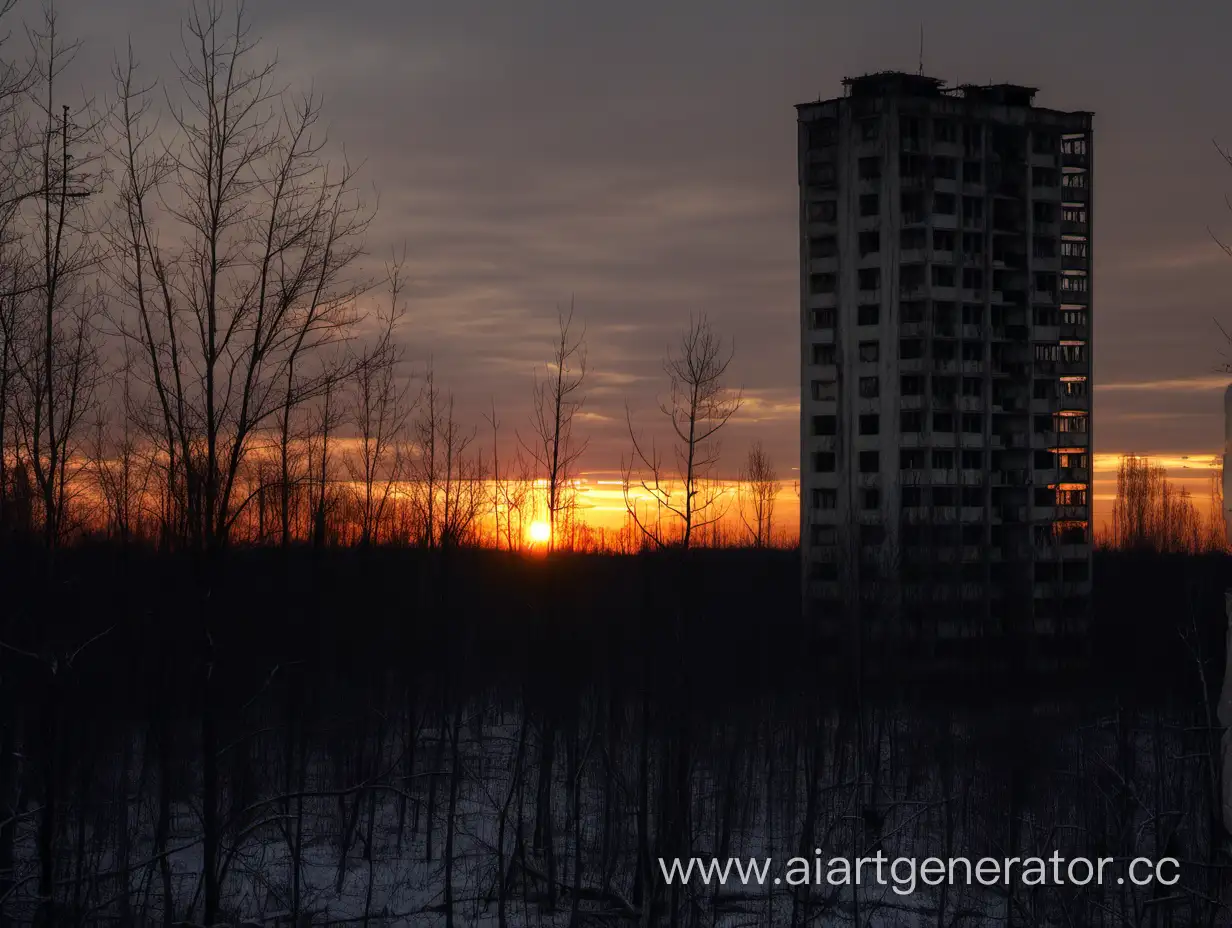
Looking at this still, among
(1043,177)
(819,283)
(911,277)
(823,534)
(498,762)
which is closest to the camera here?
(498,762)

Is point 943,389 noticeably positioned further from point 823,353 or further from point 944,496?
point 823,353

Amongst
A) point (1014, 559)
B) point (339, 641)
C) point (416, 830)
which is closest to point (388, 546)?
point (339, 641)

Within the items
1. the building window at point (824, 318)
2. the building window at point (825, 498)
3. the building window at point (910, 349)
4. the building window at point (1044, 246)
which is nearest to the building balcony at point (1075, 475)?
the building window at point (910, 349)

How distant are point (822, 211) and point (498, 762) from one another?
43.4 m

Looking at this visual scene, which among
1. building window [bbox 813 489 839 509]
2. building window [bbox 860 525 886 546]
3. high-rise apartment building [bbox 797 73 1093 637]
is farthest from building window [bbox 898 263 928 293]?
building window [bbox 860 525 886 546]

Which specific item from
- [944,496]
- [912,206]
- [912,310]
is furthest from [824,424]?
[912,206]

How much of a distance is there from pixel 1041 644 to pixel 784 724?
3175 centimetres

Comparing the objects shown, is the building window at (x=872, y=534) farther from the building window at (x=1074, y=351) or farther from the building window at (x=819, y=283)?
the building window at (x=1074, y=351)

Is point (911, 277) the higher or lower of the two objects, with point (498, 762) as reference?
higher

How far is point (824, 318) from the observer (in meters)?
71.8

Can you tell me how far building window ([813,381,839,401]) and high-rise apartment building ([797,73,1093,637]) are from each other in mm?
101

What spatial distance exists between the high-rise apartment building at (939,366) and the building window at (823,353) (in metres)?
0.10

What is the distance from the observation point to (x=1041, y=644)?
71.7 m

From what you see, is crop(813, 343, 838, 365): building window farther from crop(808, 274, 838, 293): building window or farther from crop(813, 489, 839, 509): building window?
crop(813, 489, 839, 509): building window
